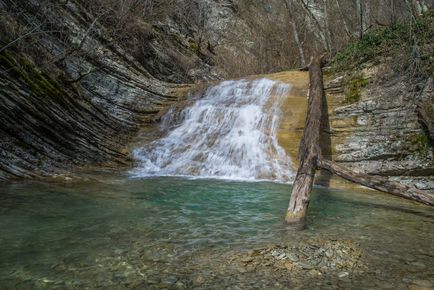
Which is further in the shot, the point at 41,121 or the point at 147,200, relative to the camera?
the point at 41,121

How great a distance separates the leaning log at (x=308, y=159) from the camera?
15.7 ft

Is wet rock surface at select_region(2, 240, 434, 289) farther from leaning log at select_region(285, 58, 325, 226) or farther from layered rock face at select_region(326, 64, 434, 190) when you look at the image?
layered rock face at select_region(326, 64, 434, 190)

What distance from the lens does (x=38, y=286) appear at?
9.11 ft

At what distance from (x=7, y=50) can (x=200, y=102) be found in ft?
18.5

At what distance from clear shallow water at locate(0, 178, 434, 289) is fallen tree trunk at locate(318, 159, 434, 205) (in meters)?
0.29

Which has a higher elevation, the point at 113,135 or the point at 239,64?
the point at 239,64

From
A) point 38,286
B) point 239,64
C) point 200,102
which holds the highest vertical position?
point 239,64

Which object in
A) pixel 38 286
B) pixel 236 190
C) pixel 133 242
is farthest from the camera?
pixel 236 190

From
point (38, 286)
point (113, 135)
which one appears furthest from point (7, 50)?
point (38, 286)

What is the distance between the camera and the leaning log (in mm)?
4785

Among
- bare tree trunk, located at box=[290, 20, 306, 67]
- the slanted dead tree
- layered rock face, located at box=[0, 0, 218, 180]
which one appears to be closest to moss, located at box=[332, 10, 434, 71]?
the slanted dead tree

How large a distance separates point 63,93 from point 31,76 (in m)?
0.86

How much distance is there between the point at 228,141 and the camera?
9.99 m

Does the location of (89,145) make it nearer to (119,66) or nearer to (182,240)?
(119,66)
